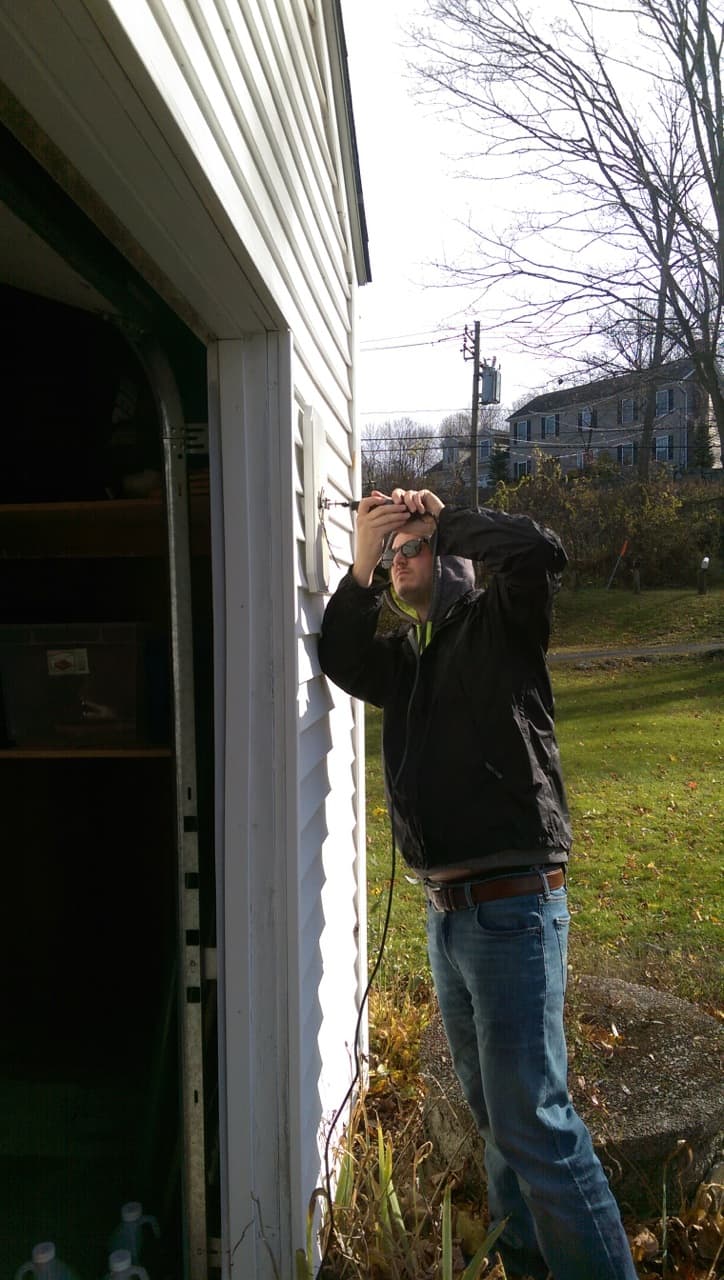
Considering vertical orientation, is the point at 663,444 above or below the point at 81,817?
above

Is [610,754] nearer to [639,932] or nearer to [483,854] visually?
[639,932]

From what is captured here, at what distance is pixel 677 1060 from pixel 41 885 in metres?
2.29

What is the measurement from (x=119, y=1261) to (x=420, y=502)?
1926 mm

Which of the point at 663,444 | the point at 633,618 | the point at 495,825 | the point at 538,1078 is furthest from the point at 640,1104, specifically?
the point at 663,444

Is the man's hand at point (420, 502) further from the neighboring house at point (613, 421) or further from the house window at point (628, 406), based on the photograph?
the house window at point (628, 406)

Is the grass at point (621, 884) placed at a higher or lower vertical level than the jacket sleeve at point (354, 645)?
lower

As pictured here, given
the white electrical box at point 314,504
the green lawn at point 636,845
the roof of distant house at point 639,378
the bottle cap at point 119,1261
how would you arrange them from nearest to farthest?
the bottle cap at point 119,1261 → the white electrical box at point 314,504 → the green lawn at point 636,845 → the roof of distant house at point 639,378

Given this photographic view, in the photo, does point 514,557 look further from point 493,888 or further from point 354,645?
point 493,888

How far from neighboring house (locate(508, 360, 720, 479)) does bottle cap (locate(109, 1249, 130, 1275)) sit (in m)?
9.77

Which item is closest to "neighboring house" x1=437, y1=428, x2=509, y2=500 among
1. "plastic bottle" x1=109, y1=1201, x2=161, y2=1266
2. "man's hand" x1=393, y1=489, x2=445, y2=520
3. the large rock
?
the large rock

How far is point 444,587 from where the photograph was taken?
2.53 meters

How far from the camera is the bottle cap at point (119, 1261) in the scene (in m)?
2.05

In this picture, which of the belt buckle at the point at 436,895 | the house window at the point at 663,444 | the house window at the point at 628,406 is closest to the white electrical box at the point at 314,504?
the belt buckle at the point at 436,895

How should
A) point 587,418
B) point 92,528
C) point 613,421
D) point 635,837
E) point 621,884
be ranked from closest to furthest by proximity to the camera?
point 92,528 → point 621,884 → point 635,837 → point 613,421 → point 587,418
